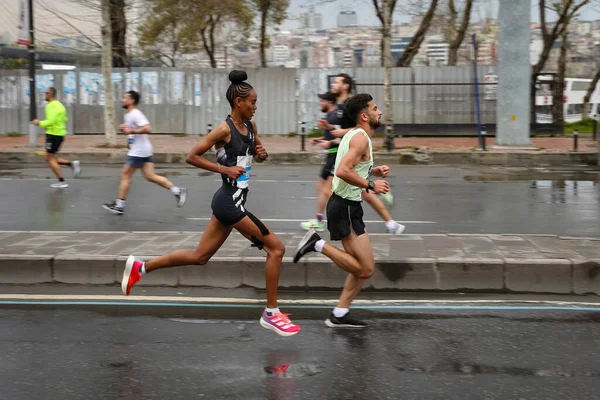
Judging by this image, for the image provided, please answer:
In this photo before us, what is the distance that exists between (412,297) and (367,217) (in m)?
4.32

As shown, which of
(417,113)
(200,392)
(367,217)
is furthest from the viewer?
(417,113)

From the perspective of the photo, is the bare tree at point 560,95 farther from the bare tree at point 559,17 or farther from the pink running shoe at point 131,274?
the pink running shoe at point 131,274

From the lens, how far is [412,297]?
22.4 ft

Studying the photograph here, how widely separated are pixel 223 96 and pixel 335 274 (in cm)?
2077

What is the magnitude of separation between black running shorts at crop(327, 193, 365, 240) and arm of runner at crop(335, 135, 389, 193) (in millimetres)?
245

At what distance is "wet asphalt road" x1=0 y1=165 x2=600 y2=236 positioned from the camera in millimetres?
10406

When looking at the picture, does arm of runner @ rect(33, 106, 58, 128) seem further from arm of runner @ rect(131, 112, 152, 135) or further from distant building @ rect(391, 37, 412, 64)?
distant building @ rect(391, 37, 412, 64)

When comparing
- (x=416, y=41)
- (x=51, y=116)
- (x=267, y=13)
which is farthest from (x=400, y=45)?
(x=51, y=116)

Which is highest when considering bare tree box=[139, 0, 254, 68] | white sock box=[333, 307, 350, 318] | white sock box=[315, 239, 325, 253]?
bare tree box=[139, 0, 254, 68]

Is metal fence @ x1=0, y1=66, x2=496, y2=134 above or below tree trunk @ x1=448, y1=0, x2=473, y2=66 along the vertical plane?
below

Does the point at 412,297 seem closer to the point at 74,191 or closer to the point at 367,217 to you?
the point at 367,217

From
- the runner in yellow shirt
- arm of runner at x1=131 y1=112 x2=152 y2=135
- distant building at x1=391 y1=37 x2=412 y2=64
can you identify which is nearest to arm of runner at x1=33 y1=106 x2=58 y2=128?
the runner in yellow shirt

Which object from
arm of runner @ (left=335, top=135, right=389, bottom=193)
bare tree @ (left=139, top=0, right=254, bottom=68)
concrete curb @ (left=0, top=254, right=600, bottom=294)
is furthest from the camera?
→ bare tree @ (left=139, top=0, right=254, bottom=68)

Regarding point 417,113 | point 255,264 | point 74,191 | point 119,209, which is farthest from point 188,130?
point 255,264
